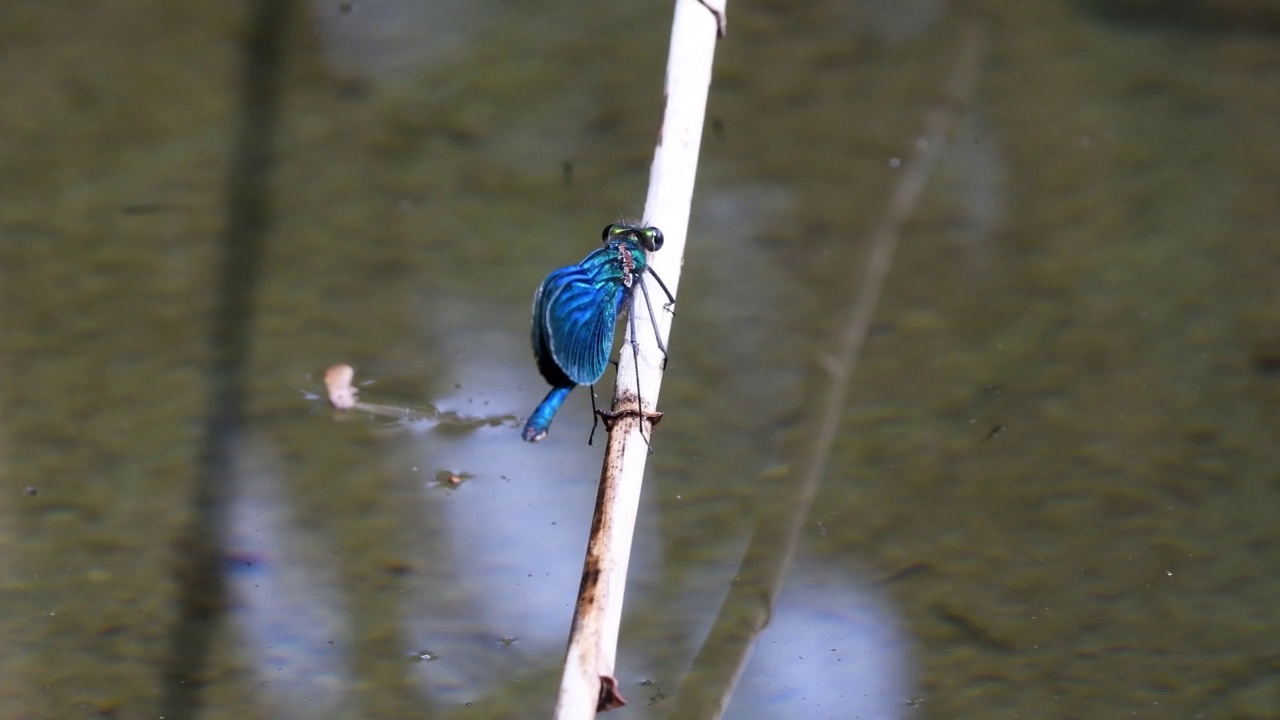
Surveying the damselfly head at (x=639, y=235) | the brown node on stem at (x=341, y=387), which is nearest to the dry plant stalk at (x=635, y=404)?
the damselfly head at (x=639, y=235)

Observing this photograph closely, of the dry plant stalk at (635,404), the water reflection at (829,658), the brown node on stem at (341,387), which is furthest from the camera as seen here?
the brown node on stem at (341,387)

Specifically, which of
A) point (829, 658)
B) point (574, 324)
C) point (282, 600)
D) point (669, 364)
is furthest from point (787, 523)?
point (282, 600)

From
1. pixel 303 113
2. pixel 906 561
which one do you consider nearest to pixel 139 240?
pixel 303 113

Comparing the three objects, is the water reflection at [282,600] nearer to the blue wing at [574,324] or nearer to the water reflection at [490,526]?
the water reflection at [490,526]

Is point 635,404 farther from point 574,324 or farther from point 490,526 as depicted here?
point 490,526

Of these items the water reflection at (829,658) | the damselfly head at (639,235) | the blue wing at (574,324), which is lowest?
the water reflection at (829,658)

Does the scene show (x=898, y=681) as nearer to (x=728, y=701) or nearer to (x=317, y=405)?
(x=728, y=701)
